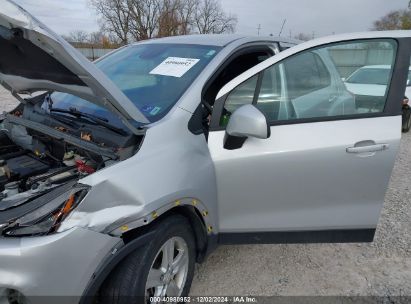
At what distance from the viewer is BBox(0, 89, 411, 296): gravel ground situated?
2527mm

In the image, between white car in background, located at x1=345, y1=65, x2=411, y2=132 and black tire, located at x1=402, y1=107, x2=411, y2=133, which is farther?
black tire, located at x1=402, y1=107, x2=411, y2=133

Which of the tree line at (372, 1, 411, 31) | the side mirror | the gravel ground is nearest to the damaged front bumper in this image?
the side mirror

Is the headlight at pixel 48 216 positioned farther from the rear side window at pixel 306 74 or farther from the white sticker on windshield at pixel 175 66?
the rear side window at pixel 306 74

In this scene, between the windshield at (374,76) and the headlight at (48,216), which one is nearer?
the headlight at (48,216)

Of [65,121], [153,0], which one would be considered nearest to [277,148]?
[65,121]

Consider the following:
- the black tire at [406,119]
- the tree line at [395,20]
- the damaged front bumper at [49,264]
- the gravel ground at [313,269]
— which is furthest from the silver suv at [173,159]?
the tree line at [395,20]

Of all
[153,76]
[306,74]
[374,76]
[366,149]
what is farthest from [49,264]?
[374,76]

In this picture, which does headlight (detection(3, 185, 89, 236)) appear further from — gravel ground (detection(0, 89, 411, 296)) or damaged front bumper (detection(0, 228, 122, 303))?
gravel ground (detection(0, 89, 411, 296))

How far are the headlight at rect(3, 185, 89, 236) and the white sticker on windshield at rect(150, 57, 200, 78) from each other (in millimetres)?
1165

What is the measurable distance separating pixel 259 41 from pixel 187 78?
88cm

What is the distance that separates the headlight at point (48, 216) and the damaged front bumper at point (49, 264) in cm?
4

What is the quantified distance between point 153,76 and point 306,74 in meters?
1.10

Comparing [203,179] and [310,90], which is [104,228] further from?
[310,90]

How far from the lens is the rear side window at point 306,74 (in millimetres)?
2441
